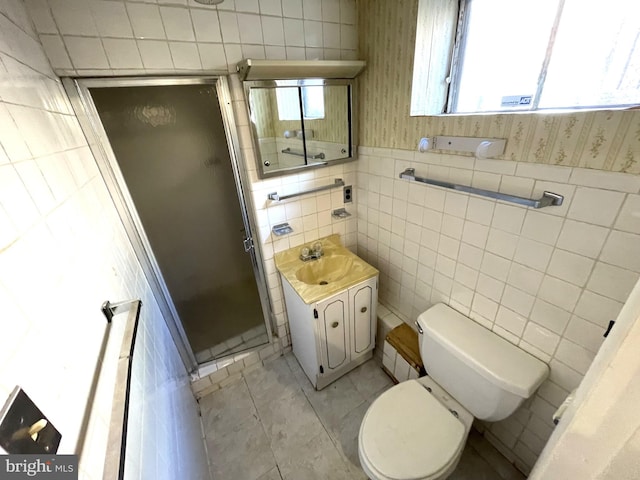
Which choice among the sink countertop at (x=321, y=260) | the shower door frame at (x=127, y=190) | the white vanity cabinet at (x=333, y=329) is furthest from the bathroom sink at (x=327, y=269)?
the shower door frame at (x=127, y=190)

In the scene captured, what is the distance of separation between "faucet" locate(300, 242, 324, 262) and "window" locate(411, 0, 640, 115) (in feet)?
3.28

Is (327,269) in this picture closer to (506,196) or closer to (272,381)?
(272,381)

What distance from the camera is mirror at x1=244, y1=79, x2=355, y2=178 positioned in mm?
1412

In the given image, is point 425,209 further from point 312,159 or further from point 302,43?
point 302,43

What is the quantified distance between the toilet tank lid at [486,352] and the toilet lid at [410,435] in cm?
30

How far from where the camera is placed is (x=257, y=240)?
5.45 feet

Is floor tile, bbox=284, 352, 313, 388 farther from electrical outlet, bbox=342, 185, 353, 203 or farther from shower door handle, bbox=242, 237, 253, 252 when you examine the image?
electrical outlet, bbox=342, 185, 353, 203

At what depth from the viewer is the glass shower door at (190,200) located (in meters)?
1.29

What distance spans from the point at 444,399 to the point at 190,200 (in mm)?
1742

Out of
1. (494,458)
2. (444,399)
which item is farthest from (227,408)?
(494,458)

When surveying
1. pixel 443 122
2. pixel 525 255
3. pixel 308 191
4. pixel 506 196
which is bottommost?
pixel 525 255

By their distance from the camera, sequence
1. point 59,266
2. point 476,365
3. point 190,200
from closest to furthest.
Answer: point 59,266
point 476,365
point 190,200

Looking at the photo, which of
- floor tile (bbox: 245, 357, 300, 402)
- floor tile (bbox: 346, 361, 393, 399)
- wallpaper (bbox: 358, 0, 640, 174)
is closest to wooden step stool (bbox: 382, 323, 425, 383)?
floor tile (bbox: 346, 361, 393, 399)

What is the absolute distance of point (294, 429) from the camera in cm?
158
